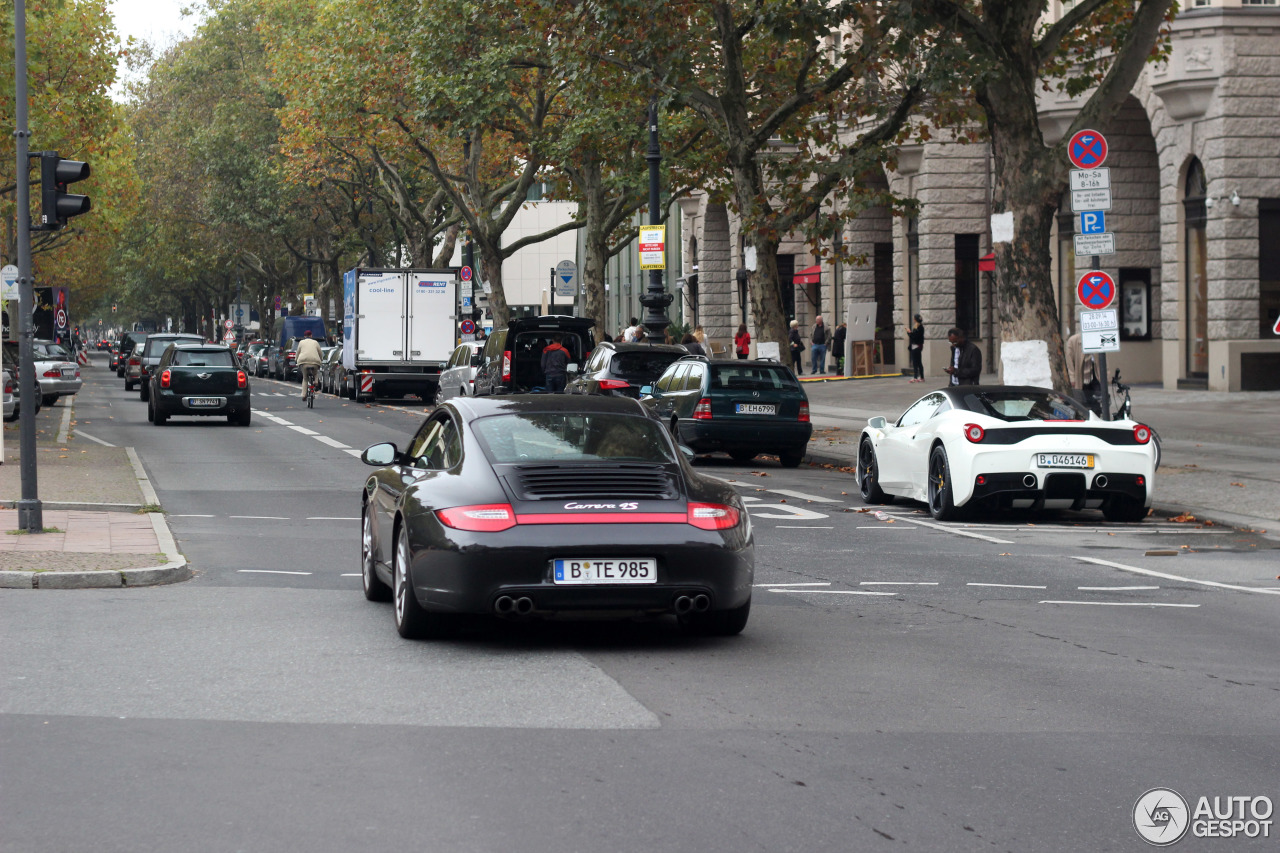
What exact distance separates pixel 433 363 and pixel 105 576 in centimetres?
3120

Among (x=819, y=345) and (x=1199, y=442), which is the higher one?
(x=819, y=345)

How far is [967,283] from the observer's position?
145 ft

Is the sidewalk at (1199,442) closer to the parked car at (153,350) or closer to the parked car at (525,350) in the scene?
the parked car at (525,350)

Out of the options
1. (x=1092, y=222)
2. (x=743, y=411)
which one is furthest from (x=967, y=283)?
(x=1092, y=222)

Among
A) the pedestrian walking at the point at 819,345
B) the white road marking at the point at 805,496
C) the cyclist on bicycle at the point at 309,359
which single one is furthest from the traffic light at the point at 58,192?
the pedestrian walking at the point at 819,345

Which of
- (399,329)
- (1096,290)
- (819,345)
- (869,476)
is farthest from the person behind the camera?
(819,345)

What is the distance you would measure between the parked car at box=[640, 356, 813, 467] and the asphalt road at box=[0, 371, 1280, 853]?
9346 millimetres

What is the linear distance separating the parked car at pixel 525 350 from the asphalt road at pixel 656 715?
20.4 m

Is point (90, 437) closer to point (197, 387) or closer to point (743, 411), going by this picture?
point (197, 387)

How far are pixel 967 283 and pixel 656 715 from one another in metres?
38.3

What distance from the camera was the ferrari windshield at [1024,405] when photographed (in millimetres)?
15820

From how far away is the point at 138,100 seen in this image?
7931 centimetres

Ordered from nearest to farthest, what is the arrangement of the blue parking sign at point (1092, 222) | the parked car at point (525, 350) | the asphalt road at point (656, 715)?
the asphalt road at point (656, 715)
the blue parking sign at point (1092, 222)
the parked car at point (525, 350)

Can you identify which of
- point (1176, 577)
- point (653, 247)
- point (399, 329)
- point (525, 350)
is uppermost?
point (653, 247)
